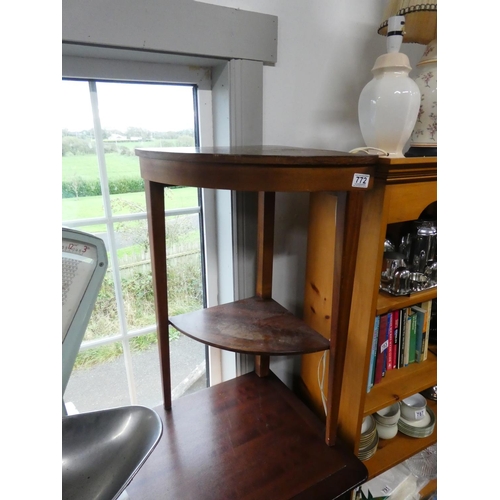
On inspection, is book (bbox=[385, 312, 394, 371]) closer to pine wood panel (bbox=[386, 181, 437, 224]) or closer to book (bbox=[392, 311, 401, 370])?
book (bbox=[392, 311, 401, 370])

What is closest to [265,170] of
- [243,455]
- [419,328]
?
[243,455]

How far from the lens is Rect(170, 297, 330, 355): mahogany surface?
2.47 ft

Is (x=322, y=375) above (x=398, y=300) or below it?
below

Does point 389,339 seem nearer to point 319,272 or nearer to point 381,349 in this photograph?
point 381,349

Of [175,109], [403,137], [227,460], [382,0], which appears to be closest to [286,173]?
[403,137]

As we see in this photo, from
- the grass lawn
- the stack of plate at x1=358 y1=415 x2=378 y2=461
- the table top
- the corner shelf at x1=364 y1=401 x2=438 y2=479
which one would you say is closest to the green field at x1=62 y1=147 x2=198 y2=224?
the grass lawn

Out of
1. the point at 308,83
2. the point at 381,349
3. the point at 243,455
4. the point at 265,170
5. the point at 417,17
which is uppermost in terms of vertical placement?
the point at 417,17

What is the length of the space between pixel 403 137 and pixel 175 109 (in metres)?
0.61

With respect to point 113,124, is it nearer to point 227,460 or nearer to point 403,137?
point 403,137

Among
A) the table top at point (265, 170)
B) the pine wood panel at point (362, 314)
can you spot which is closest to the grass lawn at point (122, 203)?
the table top at point (265, 170)

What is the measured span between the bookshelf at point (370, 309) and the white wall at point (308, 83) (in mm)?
102

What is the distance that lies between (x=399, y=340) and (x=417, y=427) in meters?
0.32

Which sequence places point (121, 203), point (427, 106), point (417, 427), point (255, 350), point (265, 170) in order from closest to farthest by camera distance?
1. point (265, 170)
2. point (255, 350)
3. point (427, 106)
4. point (121, 203)
5. point (417, 427)

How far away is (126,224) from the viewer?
0.96m
